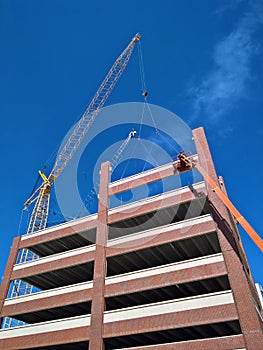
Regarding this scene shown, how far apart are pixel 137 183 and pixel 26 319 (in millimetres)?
18827

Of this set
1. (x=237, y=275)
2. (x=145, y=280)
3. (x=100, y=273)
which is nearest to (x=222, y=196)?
(x=237, y=275)

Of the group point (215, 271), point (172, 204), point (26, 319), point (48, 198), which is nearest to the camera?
point (215, 271)

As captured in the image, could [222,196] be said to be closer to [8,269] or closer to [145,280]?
[145,280]

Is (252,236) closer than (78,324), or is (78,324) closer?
(252,236)

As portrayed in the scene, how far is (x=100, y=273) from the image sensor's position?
27.0 metres

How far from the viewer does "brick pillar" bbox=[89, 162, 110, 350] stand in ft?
77.0

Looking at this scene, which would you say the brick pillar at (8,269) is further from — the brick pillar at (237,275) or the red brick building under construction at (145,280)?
the brick pillar at (237,275)

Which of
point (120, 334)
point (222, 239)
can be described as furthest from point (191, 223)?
point (120, 334)

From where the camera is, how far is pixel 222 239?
2364 cm

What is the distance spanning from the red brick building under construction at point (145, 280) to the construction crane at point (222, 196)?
0.99m

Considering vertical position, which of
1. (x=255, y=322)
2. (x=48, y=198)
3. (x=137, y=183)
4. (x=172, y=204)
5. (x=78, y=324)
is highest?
(x=48, y=198)

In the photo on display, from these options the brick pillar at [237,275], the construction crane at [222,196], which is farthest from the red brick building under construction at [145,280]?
the construction crane at [222,196]

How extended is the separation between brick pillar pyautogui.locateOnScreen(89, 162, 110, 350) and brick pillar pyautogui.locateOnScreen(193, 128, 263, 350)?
10722 millimetres

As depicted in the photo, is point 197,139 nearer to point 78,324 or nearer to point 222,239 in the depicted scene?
point 222,239
